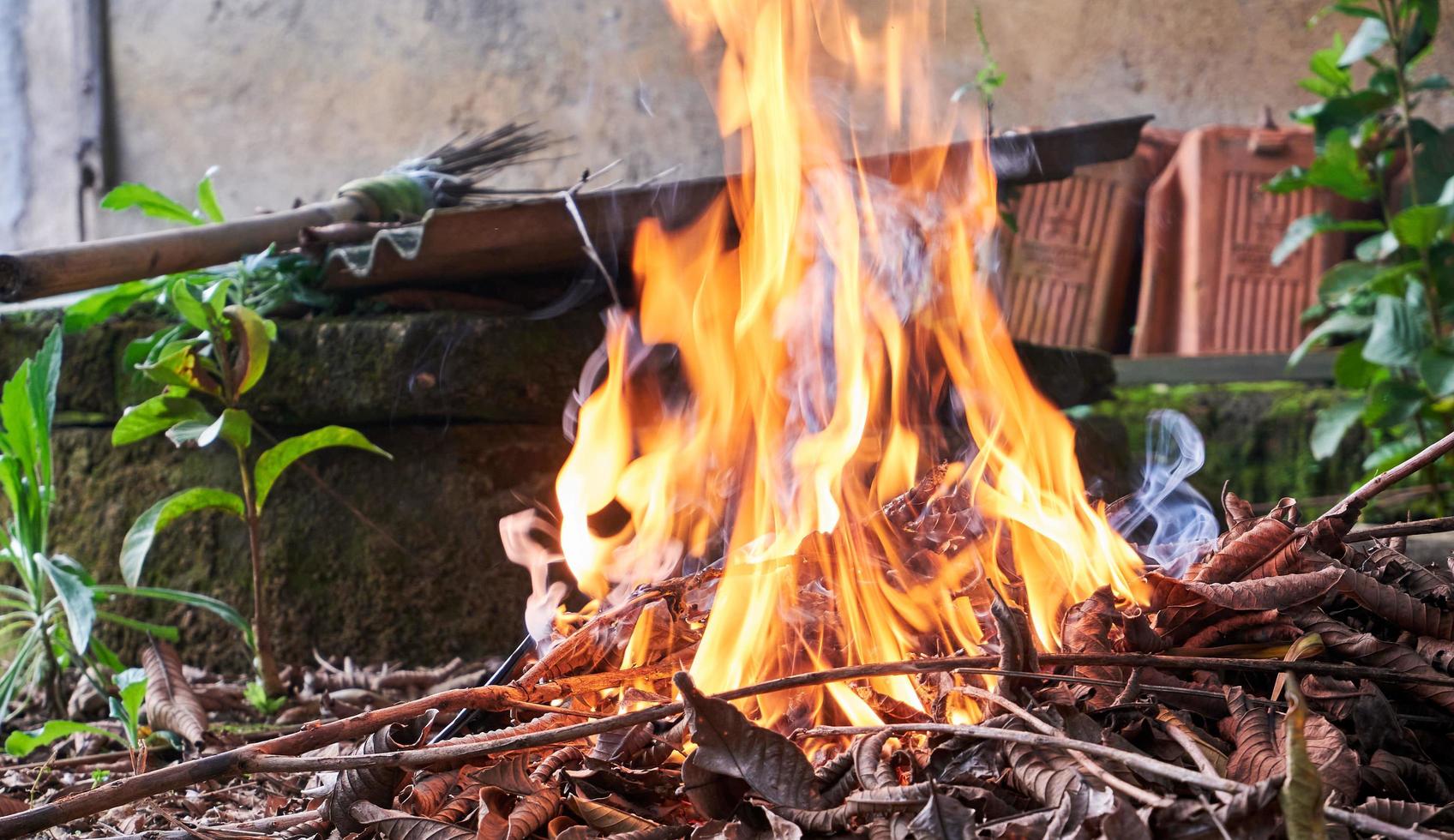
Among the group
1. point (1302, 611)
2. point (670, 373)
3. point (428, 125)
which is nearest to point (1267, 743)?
point (1302, 611)

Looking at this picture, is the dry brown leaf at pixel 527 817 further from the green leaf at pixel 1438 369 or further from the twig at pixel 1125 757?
the green leaf at pixel 1438 369

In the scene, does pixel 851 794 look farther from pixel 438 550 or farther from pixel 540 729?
pixel 438 550

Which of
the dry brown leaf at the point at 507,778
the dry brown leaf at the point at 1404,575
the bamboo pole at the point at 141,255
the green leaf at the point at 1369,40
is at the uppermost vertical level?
the green leaf at the point at 1369,40

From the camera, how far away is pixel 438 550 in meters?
2.91

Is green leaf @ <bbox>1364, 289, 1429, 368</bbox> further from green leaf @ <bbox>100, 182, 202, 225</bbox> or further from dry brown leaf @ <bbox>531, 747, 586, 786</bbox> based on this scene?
green leaf @ <bbox>100, 182, 202, 225</bbox>

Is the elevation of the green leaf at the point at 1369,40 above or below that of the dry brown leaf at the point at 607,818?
above

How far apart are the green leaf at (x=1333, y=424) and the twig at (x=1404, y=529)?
263 cm

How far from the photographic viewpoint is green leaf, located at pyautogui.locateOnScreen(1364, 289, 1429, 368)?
3.93m

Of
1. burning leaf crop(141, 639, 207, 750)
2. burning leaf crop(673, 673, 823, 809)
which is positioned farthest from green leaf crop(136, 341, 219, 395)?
burning leaf crop(673, 673, 823, 809)

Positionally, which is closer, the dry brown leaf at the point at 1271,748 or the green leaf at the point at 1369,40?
the dry brown leaf at the point at 1271,748

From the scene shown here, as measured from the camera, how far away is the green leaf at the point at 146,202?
287 cm

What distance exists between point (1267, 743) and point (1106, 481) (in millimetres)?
2301

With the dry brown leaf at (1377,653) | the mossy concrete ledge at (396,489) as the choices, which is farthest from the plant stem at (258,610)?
the dry brown leaf at (1377,653)

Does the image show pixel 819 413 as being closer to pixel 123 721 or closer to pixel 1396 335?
pixel 123 721
